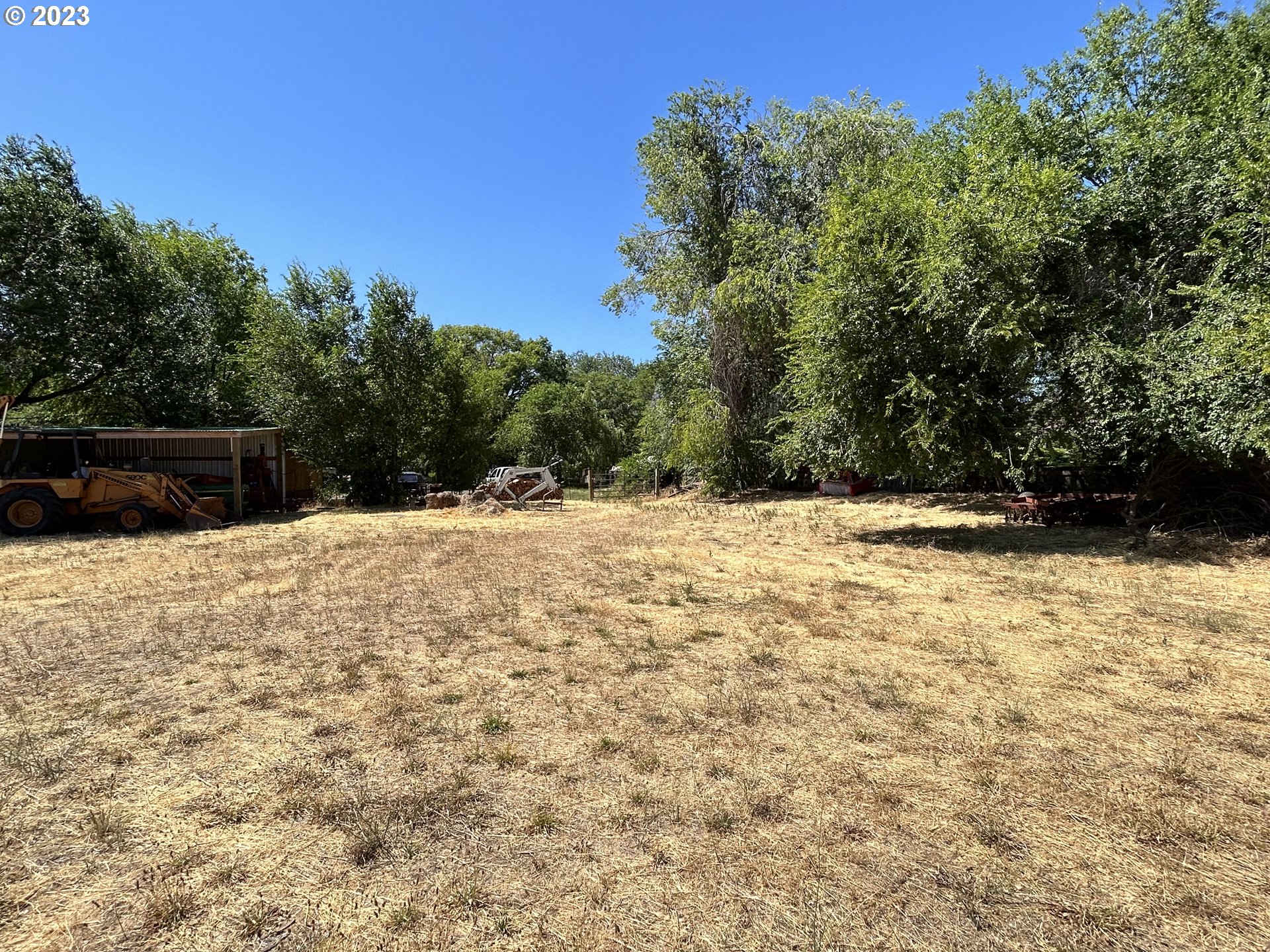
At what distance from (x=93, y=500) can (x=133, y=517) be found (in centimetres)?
92

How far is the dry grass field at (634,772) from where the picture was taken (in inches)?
87.8

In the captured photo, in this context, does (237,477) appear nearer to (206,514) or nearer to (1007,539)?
(206,514)

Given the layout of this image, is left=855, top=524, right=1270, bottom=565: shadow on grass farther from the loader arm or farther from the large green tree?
the loader arm

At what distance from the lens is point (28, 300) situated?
16094 mm

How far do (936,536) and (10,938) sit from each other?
13.1 meters

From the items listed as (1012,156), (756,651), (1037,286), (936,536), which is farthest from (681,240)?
(756,651)

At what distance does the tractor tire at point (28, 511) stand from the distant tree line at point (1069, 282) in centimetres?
1600

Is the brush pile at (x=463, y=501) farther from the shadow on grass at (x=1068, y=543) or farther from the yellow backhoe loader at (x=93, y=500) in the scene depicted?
the shadow on grass at (x=1068, y=543)

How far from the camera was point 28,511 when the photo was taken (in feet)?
42.9

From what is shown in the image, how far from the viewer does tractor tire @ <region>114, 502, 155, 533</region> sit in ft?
44.3

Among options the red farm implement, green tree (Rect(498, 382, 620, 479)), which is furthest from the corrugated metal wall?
green tree (Rect(498, 382, 620, 479))

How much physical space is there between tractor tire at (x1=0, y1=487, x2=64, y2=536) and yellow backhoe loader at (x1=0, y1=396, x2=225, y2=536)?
0.03 ft

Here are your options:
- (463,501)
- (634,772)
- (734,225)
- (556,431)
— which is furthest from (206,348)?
(634,772)

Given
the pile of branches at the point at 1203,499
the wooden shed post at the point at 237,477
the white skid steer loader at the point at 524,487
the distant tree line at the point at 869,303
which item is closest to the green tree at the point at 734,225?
the distant tree line at the point at 869,303
